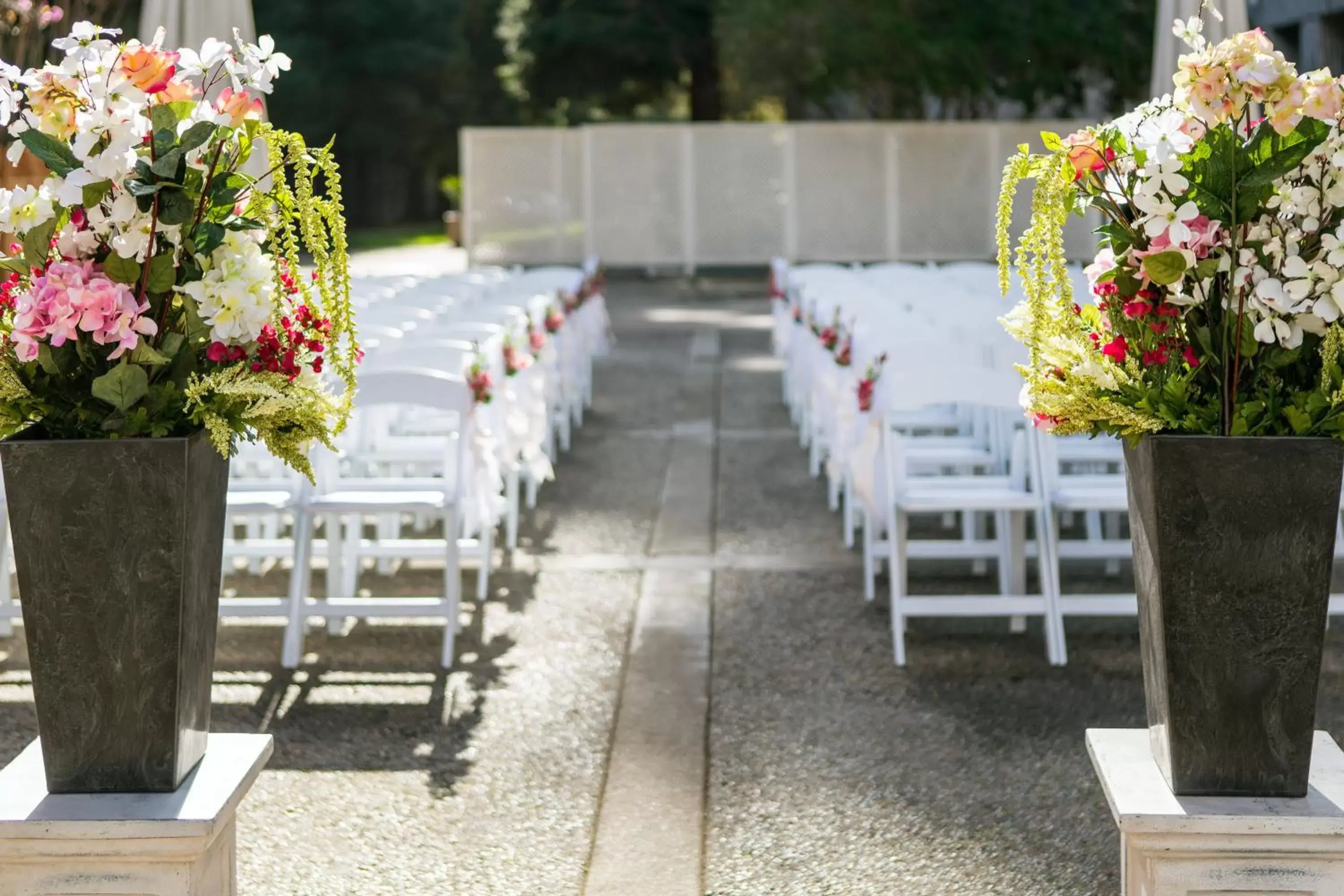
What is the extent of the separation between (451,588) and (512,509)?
1792 mm

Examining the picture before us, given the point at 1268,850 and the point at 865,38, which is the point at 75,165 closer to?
the point at 1268,850

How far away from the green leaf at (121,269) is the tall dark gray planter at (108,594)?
302 millimetres

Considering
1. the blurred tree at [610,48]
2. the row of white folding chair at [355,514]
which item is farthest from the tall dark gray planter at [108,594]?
the blurred tree at [610,48]

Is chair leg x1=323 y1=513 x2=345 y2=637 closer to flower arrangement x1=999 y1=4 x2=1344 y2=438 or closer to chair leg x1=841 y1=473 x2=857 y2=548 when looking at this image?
chair leg x1=841 y1=473 x2=857 y2=548

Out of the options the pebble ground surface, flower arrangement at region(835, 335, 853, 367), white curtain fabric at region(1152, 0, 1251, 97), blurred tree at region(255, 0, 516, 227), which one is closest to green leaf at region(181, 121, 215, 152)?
the pebble ground surface

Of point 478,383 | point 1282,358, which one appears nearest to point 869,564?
point 478,383

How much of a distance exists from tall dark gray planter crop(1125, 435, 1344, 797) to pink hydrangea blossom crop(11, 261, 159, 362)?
1.91 meters

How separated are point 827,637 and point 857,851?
201 centimetres

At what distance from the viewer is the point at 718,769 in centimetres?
503

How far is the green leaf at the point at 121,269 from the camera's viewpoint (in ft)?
10.3

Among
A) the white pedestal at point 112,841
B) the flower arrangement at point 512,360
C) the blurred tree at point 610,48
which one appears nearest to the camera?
the white pedestal at point 112,841

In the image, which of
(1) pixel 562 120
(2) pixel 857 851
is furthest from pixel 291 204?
(1) pixel 562 120

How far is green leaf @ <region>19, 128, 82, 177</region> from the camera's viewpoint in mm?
3109

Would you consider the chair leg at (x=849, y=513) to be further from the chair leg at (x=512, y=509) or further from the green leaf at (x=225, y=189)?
the green leaf at (x=225, y=189)
